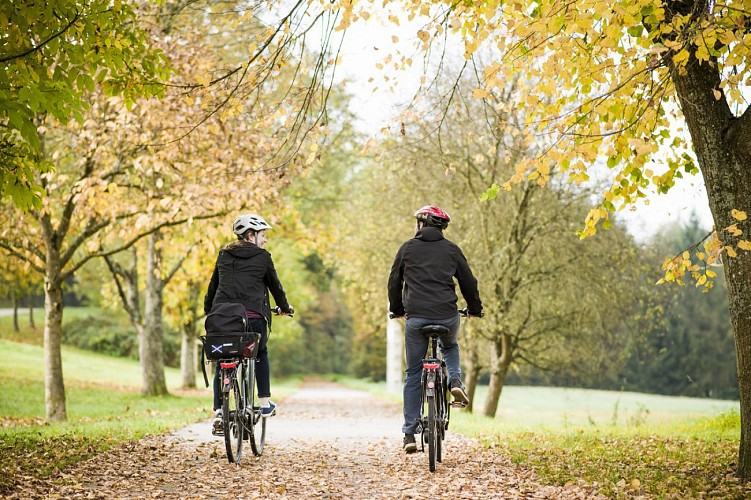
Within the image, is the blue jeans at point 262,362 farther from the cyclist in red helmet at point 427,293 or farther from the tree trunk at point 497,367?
the tree trunk at point 497,367

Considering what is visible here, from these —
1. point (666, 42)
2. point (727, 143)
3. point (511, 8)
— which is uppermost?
point (511, 8)

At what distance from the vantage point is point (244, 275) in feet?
25.0

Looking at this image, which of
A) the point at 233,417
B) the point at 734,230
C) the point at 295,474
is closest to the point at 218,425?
the point at 233,417

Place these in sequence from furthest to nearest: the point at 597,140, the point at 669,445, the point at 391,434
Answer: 1. the point at 391,434
2. the point at 669,445
3. the point at 597,140

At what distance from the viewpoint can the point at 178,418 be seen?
42.2 ft

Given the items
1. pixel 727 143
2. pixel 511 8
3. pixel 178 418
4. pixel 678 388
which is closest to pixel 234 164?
pixel 178 418

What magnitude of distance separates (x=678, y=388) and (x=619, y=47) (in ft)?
201

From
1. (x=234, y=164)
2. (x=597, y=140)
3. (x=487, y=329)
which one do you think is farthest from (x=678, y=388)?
(x=597, y=140)

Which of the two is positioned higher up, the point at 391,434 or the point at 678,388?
the point at 391,434

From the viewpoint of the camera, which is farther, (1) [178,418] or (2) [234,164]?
(2) [234,164]

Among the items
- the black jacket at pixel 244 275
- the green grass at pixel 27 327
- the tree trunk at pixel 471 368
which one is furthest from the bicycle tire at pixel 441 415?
the green grass at pixel 27 327

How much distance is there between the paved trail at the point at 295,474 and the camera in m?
6.10

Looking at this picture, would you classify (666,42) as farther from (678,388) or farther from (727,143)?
(678,388)

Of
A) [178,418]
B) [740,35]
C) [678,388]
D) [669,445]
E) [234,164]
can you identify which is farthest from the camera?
[678,388]
